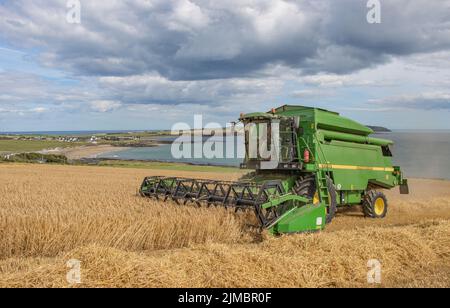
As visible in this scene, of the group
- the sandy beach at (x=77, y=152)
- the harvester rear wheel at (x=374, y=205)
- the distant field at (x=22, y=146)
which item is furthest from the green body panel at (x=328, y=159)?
the distant field at (x=22, y=146)

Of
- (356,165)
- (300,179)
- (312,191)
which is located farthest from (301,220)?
(356,165)

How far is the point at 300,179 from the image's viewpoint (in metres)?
10.4

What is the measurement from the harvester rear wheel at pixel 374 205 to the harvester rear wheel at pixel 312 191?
2354mm

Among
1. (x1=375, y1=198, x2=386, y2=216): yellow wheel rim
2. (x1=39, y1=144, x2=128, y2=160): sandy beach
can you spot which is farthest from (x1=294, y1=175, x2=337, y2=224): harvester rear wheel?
(x1=39, y1=144, x2=128, y2=160): sandy beach

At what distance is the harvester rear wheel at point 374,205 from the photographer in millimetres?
12289

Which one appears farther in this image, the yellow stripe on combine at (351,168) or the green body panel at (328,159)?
the yellow stripe on combine at (351,168)

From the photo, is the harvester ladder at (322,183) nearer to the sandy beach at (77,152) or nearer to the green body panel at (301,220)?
the green body panel at (301,220)

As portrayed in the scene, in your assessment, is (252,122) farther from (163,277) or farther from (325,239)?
(163,277)

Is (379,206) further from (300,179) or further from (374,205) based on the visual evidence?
(300,179)

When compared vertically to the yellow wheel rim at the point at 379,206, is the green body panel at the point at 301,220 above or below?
above

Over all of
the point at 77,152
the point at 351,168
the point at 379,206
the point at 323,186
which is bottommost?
the point at 77,152

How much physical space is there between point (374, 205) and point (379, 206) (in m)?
0.33

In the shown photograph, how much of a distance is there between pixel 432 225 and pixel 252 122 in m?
4.57
